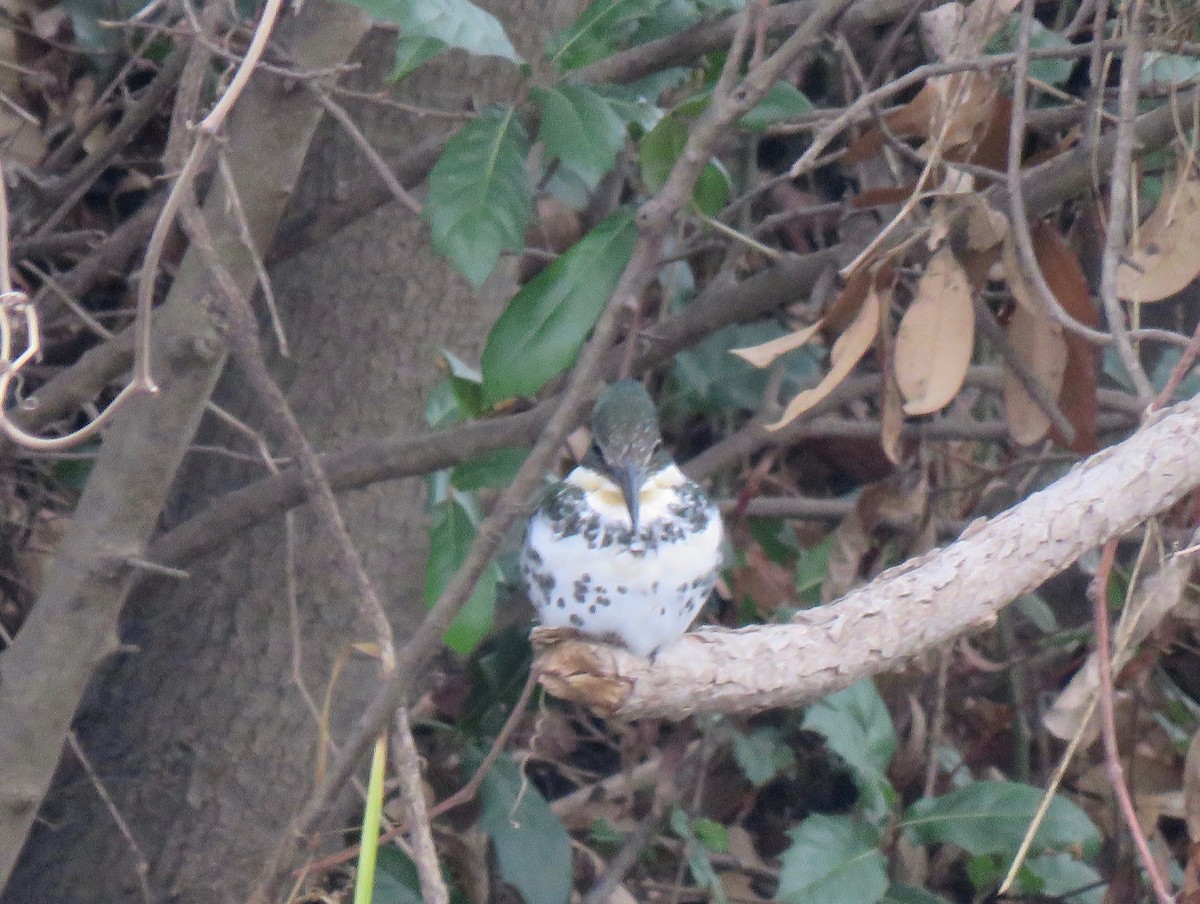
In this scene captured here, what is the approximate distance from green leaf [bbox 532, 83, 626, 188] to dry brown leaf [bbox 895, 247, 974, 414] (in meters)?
0.52

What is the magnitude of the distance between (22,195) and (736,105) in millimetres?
1736

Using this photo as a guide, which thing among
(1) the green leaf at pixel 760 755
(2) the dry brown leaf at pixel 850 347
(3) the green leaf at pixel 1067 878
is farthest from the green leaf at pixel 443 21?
(3) the green leaf at pixel 1067 878

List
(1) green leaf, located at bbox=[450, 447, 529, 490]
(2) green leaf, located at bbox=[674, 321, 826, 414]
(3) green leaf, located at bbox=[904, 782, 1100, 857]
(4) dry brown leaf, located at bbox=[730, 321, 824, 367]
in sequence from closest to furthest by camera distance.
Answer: (4) dry brown leaf, located at bbox=[730, 321, 824, 367] < (1) green leaf, located at bbox=[450, 447, 529, 490] < (3) green leaf, located at bbox=[904, 782, 1100, 857] < (2) green leaf, located at bbox=[674, 321, 826, 414]

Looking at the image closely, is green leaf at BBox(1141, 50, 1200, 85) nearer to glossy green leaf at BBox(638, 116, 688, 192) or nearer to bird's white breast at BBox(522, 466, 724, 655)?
glossy green leaf at BBox(638, 116, 688, 192)

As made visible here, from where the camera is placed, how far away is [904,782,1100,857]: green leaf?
2537 millimetres

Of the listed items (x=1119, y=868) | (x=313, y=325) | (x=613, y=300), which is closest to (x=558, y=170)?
(x=313, y=325)

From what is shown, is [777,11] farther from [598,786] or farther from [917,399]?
[598,786]

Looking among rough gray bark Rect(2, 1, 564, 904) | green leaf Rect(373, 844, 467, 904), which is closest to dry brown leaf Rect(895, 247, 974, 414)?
rough gray bark Rect(2, 1, 564, 904)

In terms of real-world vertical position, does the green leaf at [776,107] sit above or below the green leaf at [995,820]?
above

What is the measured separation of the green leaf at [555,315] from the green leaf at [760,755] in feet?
3.93

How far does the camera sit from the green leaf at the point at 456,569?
235 centimetres

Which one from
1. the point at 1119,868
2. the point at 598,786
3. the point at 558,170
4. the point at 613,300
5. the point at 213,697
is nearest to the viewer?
the point at 613,300

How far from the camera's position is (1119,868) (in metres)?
2.79

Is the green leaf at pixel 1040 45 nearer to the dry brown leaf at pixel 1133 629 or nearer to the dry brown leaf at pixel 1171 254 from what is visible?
the dry brown leaf at pixel 1171 254
